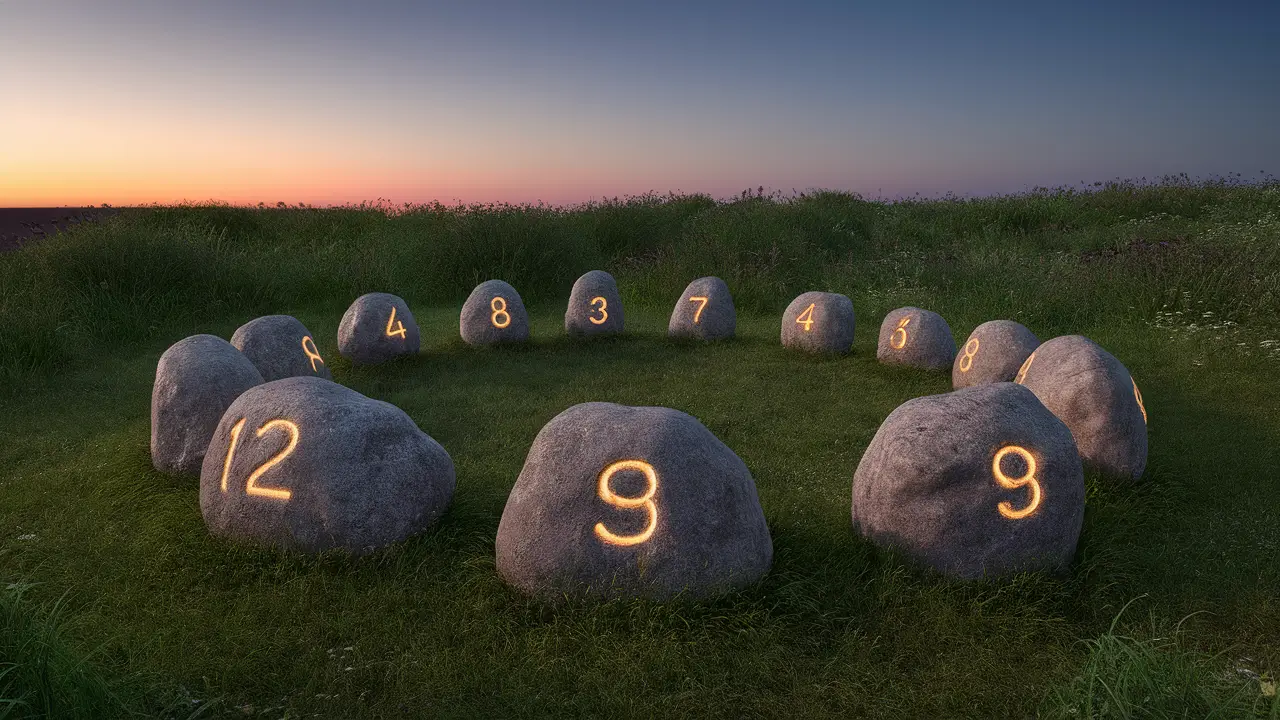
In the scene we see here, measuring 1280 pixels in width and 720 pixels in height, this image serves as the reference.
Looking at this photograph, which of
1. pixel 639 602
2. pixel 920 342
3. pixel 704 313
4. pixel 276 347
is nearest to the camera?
pixel 639 602

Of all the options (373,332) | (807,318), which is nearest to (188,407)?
(373,332)

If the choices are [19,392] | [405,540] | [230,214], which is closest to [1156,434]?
[405,540]

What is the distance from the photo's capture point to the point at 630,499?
13.8ft

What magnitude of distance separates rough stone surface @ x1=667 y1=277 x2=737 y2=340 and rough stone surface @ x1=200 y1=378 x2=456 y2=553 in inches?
253

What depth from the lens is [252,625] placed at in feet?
13.8

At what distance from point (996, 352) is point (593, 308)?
5289mm

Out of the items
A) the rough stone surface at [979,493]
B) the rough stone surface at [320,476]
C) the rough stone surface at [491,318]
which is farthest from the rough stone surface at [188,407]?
the rough stone surface at [979,493]

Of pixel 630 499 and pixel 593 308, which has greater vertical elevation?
pixel 593 308

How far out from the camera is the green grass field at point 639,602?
12.1 ft

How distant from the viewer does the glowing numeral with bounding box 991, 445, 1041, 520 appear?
4.52m

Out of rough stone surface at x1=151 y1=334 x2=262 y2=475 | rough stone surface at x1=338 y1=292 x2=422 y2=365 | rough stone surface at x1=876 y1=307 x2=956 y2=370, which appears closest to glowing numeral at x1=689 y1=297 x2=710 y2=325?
rough stone surface at x1=876 y1=307 x2=956 y2=370

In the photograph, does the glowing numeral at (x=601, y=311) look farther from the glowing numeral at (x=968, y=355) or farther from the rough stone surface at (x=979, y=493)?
the rough stone surface at (x=979, y=493)

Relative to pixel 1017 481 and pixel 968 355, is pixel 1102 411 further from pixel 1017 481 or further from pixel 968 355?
pixel 968 355

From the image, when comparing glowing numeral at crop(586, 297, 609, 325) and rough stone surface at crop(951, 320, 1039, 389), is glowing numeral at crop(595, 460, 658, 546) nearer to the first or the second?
rough stone surface at crop(951, 320, 1039, 389)
